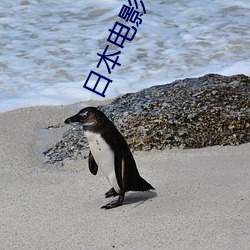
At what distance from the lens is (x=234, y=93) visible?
5500 millimetres

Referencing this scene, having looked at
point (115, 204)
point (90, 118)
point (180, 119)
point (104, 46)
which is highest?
point (90, 118)

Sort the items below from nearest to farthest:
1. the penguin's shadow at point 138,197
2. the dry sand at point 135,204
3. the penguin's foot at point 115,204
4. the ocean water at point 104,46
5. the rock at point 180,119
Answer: the dry sand at point 135,204 < the penguin's foot at point 115,204 < the penguin's shadow at point 138,197 < the rock at point 180,119 < the ocean water at point 104,46

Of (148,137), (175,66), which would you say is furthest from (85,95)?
(148,137)

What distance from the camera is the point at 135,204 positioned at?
388 centimetres

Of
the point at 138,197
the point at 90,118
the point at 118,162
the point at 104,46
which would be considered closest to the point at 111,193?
the point at 138,197

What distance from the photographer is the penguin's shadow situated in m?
3.92

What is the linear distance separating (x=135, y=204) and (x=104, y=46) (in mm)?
5389

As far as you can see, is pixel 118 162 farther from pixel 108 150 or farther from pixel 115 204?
pixel 115 204

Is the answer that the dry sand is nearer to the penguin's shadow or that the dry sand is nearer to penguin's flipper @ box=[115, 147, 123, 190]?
the penguin's shadow

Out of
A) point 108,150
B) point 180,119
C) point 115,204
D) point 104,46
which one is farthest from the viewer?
point 104,46

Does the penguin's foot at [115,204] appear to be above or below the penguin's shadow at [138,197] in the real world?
above

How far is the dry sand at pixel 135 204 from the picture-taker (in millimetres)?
3445

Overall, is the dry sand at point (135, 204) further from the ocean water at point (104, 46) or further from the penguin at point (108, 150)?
the ocean water at point (104, 46)

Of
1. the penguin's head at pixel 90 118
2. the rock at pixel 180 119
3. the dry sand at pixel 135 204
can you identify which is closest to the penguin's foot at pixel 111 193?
the dry sand at pixel 135 204
